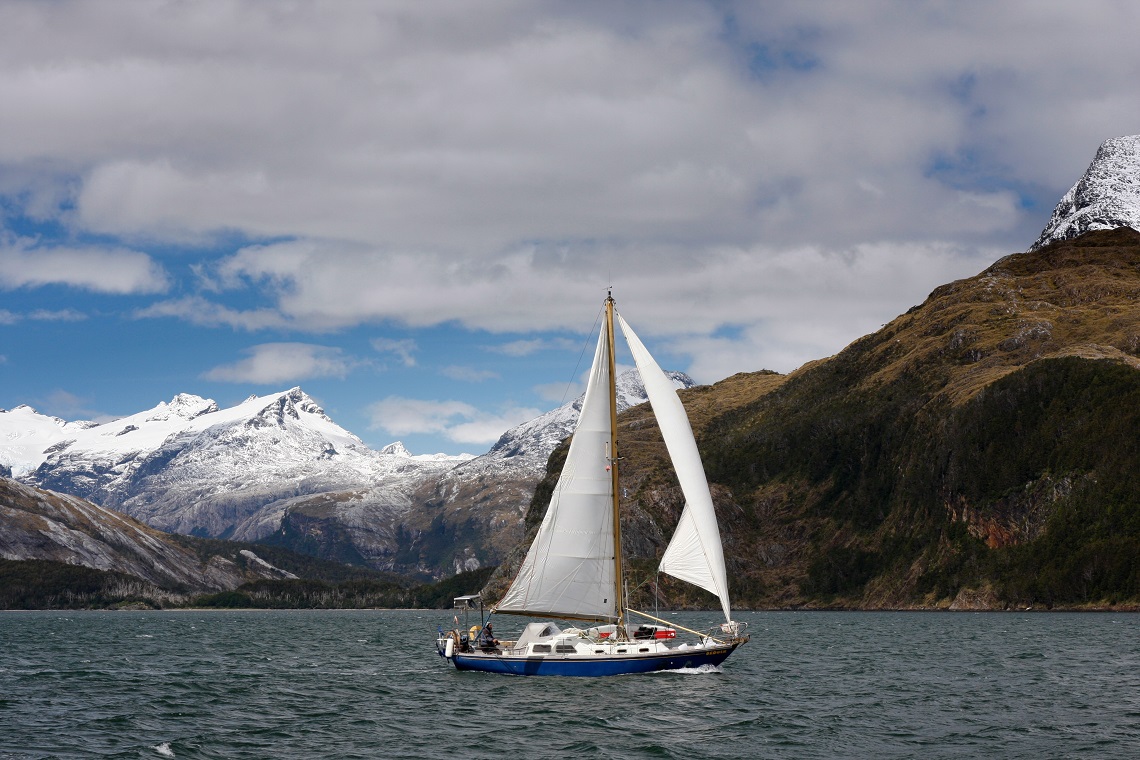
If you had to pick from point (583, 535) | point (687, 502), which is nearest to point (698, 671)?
point (583, 535)

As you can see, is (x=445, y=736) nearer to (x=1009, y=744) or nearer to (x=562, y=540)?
(x=562, y=540)

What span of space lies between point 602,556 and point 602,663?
6.87m

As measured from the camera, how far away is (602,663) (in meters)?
73.5

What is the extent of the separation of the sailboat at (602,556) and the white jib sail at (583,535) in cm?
7

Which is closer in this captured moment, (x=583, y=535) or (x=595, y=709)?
(x=595, y=709)

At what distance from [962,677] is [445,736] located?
43.5 m

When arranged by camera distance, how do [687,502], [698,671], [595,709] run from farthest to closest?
[698,671] < [687,502] < [595,709]

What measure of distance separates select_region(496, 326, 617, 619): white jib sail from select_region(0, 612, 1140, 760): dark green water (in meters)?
5.20

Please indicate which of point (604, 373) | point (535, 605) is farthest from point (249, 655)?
point (604, 373)

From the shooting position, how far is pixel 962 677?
83.4m

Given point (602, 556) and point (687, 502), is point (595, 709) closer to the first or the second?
point (602, 556)

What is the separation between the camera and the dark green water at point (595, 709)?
53812 mm

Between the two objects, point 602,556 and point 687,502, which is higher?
point 687,502

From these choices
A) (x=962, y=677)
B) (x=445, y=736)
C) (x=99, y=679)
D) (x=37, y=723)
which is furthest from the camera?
(x=99, y=679)
